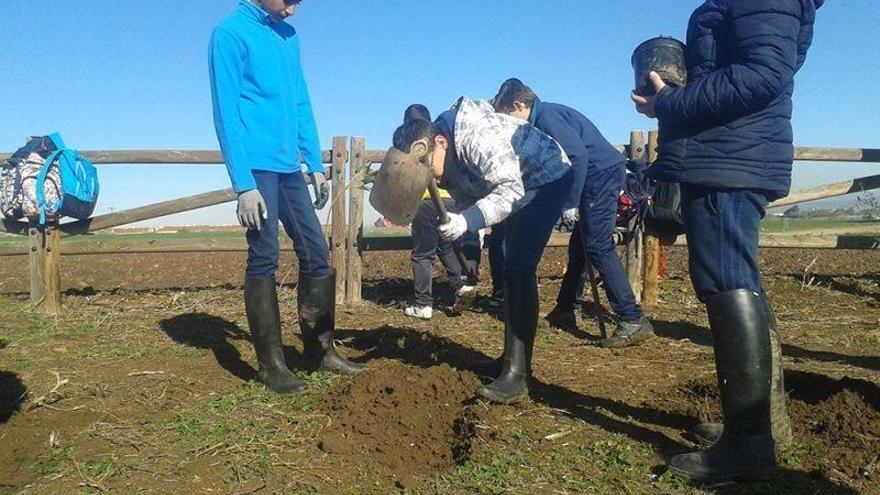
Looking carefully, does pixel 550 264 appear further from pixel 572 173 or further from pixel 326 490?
pixel 326 490

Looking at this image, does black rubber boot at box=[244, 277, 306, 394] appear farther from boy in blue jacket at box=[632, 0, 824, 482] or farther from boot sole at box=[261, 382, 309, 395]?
boy in blue jacket at box=[632, 0, 824, 482]

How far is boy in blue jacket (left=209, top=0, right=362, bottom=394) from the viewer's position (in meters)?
3.43

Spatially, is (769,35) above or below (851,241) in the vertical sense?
above

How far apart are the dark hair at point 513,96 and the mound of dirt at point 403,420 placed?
1.85 meters

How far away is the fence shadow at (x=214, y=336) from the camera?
13.8 feet

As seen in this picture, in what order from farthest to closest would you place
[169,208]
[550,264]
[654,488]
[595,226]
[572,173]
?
[550,264]
[169,208]
[595,226]
[572,173]
[654,488]

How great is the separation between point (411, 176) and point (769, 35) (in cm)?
139

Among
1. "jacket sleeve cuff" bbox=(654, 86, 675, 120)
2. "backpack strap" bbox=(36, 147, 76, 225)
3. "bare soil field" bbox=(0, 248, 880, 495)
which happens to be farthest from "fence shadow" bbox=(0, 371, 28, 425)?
"jacket sleeve cuff" bbox=(654, 86, 675, 120)

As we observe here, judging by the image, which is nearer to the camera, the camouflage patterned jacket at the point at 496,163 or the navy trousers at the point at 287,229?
the camouflage patterned jacket at the point at 496,163

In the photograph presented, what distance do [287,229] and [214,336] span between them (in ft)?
5.42

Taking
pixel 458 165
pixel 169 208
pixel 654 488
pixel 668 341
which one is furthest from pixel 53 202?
pixel 654 488

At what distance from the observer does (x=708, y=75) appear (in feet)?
7.76

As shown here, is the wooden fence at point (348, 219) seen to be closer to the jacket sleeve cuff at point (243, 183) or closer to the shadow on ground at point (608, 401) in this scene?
the shadow on ground at point (608, 401)

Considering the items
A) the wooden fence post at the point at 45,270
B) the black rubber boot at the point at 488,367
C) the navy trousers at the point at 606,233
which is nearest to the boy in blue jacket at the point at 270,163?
the black rubber boot at the point at 488,367
